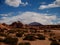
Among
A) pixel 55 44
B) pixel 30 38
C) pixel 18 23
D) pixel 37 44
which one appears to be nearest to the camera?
pixel 55 44

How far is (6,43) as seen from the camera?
2533cm

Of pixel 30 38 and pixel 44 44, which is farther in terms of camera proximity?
pixel 30 38

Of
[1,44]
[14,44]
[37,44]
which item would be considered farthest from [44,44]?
[1,44]

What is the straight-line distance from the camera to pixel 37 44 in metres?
25.2

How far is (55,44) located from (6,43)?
7.47 meters

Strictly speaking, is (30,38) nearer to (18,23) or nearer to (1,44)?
(1,44)

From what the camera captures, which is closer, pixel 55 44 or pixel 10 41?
pixel 55 44

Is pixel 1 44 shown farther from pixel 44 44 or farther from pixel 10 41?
pixel 44 44

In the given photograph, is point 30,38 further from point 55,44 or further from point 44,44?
point 55,44

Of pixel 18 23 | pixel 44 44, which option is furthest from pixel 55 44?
pixel 18 23

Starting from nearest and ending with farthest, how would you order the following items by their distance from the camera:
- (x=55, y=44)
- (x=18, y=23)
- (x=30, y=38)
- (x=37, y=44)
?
(x=55, y=44), (x=37, y=44), (x=30, y=38), (x=18, y=23)

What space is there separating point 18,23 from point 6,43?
78798 millimetres

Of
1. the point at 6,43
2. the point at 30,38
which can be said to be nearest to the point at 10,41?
the point at 6,43

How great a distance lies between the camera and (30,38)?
30.9 m
